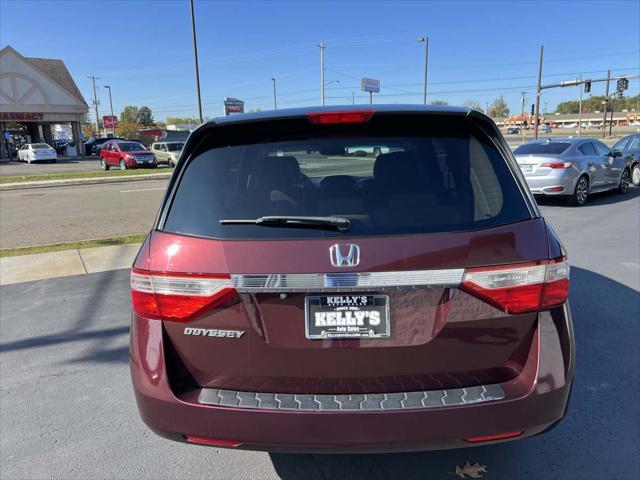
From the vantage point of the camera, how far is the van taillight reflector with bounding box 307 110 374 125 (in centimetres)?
224

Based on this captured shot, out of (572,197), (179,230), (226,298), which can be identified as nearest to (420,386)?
(226,298)

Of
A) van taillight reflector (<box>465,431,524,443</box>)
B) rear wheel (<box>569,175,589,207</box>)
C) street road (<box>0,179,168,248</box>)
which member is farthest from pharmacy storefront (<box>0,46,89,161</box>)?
van taillight reflector (<box>465,431,524,443</box>)

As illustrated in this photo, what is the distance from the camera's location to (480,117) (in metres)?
2.31

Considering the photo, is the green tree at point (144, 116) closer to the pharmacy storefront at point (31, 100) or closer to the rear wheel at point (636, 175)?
the pharmacy storefront at point (31, 100)

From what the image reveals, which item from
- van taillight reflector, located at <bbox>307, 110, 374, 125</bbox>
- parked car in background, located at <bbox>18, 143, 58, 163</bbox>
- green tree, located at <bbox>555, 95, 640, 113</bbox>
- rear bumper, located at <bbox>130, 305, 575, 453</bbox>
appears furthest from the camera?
green tree, located at <bbox>555, 95, 640, 113</bbox>

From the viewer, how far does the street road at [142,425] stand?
2691mm

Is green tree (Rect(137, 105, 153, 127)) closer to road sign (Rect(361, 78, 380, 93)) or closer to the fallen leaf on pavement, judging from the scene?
road sign (Rect(361, 78, 380, 93))

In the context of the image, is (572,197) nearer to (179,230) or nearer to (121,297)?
(121,297)

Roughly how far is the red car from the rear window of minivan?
2825 cm

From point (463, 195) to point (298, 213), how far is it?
2.40ft

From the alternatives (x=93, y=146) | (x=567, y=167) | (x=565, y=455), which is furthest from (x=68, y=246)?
(x=93, y=146)

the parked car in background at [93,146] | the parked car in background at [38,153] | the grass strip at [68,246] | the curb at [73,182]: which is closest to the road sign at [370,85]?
the parked car in background at [93,146]

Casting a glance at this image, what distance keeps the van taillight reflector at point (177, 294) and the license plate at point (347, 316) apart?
349 mm

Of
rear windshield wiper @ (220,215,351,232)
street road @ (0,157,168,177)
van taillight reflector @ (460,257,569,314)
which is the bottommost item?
street road @ (0,157,168,177)
